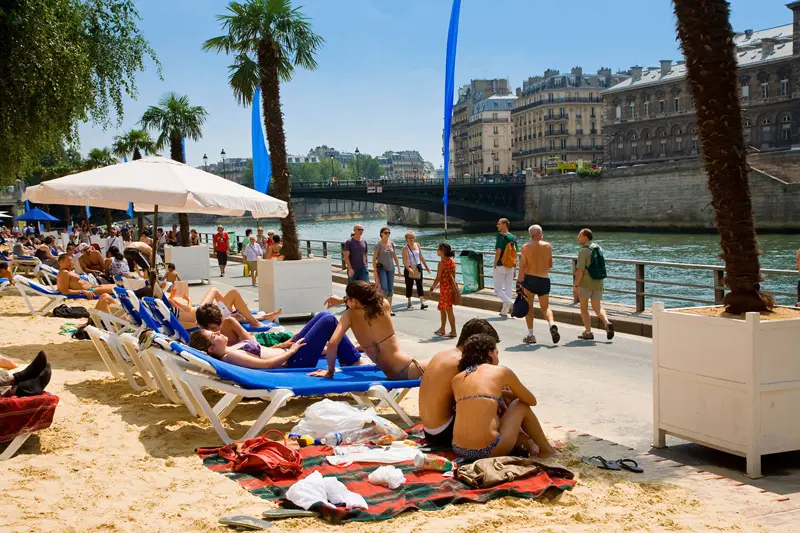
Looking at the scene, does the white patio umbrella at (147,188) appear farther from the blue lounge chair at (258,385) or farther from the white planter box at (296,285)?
the white planter box at (296,285)

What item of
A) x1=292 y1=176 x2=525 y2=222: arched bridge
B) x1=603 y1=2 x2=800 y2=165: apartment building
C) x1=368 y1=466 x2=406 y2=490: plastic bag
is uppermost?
x1=603 y1=2 x2=800 y2=165: apartment building

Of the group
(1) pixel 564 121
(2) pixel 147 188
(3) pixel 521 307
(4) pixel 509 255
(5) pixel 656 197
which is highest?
(1) pixel 564 121

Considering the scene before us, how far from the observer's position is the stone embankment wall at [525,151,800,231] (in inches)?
2260

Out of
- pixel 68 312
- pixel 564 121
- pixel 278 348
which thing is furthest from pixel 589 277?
pixel 564 121

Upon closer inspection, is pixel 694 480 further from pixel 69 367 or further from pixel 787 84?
pixel 787 84

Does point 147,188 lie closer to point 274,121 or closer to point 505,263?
point 505,263

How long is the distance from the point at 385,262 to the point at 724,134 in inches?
381

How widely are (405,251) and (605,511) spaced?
11.8m

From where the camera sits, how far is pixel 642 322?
12039 millimetres

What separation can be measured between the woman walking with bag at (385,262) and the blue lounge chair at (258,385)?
8.18 meters

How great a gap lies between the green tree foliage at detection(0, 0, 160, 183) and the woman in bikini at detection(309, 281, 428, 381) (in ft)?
29.1

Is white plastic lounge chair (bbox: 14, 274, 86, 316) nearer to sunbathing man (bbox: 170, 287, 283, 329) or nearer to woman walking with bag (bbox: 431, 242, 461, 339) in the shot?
sunbathing man (bbox: 170, 287, 283, 329)

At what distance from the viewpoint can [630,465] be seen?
5.51 metres

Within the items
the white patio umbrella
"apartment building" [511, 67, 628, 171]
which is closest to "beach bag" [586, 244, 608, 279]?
the white patio umbrella
